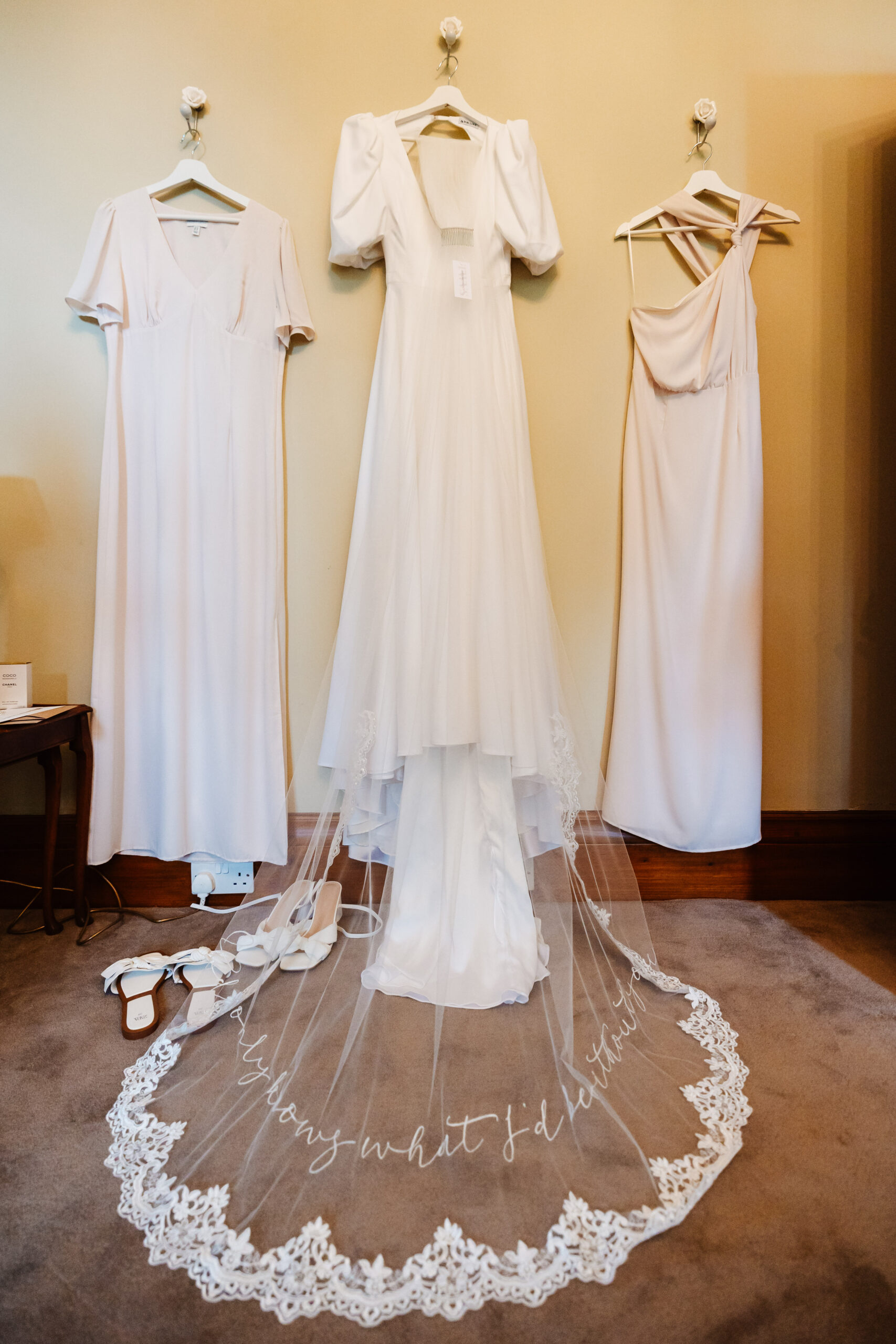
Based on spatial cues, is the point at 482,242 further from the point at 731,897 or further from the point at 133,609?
the point at 731,897

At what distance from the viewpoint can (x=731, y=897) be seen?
180cm

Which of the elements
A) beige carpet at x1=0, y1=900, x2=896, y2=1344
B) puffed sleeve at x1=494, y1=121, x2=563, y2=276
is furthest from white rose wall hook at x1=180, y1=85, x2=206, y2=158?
beige carpet at x1=0, y1=900, x2=896, y2=1344

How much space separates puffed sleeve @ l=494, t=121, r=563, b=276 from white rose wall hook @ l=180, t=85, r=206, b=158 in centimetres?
80

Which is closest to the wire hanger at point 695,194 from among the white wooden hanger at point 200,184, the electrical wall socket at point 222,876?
the white wooden hanger at point 200,184

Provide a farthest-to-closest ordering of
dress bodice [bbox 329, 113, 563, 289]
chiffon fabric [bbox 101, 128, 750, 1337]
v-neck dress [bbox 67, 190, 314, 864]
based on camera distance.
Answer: v-neck dress [bbox 67, 190, 314, 864], dress bodice [bbox 329, 113, 563, 289], chiffon fabric [bbox 101, 128, 750, 1337]

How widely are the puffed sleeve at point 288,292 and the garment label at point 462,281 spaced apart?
44 centimetres

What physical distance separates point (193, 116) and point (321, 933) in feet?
6.90

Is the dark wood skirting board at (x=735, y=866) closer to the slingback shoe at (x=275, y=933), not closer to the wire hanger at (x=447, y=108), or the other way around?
the slingback shoe at (x=275, y=933)

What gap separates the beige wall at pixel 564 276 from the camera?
1.62m

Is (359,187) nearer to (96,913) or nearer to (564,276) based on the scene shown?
(564,276)

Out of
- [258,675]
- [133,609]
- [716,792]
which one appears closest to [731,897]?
[716,792]

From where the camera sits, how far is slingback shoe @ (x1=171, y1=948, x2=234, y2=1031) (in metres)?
1.19

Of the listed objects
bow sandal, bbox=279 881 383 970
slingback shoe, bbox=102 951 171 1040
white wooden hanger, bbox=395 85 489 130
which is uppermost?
white wooden hanger, bbox=395 85 489 130

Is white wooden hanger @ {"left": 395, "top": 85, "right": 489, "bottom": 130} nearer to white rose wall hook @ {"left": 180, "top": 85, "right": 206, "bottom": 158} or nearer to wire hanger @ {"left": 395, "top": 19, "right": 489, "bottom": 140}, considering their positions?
wire hanger @ {"left": 395, "top": 19, "right": 489, "bottom": 140}
